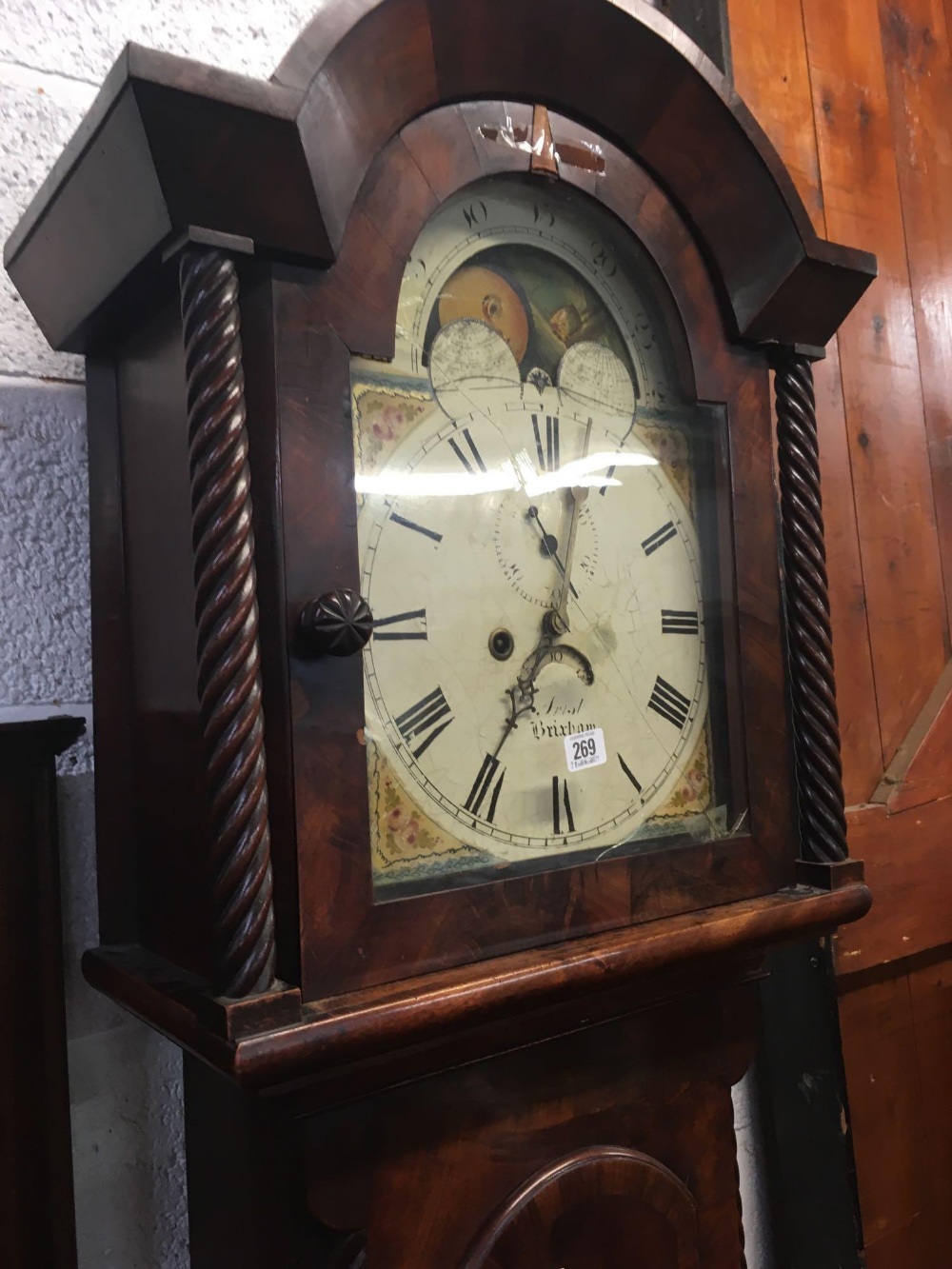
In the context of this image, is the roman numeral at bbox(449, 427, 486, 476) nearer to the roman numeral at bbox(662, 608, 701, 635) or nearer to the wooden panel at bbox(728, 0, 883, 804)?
the roman numeral at bbox(662, 608, 701, 635)

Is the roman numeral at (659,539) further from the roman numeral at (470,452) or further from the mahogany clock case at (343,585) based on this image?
the roman numeral at (470,452)

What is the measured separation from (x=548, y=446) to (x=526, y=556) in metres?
0.09

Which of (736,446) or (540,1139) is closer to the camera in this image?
(540,1139)

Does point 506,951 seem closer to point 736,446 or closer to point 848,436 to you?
point 736,446

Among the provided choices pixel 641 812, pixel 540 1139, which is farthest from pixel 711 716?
pixel 540 1139

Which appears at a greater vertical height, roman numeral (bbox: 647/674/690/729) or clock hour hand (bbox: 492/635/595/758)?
clock hour hand (bbox: 492/635/595/758)

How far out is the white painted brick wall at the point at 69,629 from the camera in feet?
2.55

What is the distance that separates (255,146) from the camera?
56 centimetres

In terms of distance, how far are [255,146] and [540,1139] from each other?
2.19ft

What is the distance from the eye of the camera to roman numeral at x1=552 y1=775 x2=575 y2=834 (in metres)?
0.70

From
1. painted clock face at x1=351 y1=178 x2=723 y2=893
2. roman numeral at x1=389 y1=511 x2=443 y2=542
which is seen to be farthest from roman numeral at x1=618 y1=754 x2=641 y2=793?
roman numeral at x1=389 y1=511 x2=443 y2=542

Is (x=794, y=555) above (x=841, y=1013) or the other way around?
above

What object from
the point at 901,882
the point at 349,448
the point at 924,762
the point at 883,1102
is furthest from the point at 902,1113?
the point at 349,448

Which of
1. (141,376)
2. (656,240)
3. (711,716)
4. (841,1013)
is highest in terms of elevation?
(656,240)
